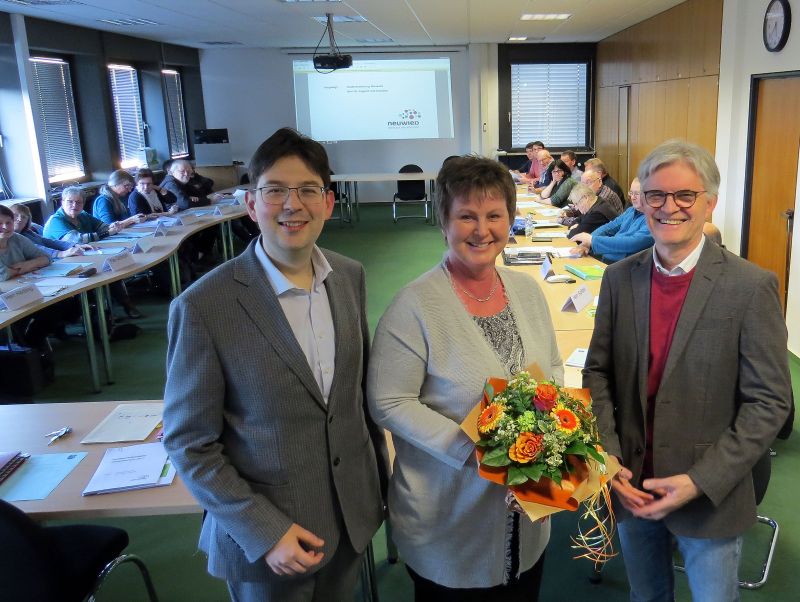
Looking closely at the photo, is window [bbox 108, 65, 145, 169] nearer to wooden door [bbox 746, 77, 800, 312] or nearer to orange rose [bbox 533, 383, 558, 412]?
wooden door [bbox 746, 77, 800, 312]

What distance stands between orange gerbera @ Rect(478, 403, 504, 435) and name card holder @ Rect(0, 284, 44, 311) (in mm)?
3563

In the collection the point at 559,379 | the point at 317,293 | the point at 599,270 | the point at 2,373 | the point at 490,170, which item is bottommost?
the point at 2,373

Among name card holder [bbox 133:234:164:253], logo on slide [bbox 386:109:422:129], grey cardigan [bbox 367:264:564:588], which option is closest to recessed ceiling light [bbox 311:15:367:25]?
logo on slide [bbox 386:109:422:129]

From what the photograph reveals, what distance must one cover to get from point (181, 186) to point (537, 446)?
7.71 meters

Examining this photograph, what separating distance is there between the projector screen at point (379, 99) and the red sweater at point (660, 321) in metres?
10.8

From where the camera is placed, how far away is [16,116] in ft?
23.6

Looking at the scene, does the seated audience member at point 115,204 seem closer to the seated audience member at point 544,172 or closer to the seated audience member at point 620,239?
the seated audience member at point 620,239

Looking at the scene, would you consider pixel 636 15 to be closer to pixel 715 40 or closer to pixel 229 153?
pixel 715 40

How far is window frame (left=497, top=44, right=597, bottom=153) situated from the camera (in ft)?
38.5

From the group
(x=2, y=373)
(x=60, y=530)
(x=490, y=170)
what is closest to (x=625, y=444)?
(x=490, y=170)

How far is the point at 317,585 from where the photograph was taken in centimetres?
148

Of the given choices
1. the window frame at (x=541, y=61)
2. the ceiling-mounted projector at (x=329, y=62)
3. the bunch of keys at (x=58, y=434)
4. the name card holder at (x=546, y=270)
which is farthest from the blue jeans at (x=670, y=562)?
the window frame at (x=541, y=61)

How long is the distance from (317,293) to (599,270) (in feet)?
10.0

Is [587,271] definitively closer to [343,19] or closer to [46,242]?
[46,242]
